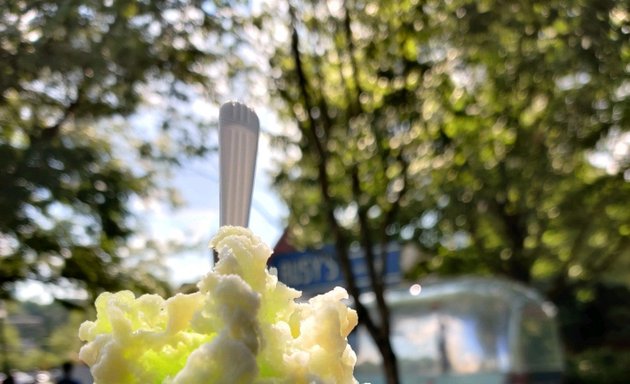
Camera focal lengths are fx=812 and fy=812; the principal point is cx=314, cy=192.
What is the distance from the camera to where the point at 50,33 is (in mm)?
5793

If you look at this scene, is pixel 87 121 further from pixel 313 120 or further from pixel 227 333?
pixel 227 333

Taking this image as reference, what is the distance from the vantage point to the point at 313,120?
793 cm

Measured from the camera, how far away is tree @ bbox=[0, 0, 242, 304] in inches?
235

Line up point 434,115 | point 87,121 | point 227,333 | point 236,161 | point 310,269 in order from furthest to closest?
point 434,115 → point 310,269 → point 87,121 → point 236,161 → point 227,333

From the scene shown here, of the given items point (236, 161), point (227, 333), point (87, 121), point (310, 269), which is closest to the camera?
point (227, 333)

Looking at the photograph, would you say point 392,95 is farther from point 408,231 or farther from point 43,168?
point 43,168

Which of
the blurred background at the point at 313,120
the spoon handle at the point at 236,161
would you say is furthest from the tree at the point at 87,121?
the spoon handle at the point at 236,161

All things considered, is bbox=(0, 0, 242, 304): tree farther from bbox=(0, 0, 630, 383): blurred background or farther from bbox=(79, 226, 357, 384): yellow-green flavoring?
bbox=(79, 226, 357, 384): yellow-green flavoring

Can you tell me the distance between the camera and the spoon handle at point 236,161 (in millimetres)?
2291

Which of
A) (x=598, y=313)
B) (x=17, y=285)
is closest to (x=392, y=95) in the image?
(x=17, y=285)

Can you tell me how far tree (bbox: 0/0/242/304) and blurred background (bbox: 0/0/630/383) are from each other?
0.02 metres

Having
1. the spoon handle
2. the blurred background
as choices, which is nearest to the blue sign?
the blurred background

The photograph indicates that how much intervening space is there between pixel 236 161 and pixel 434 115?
6337mm

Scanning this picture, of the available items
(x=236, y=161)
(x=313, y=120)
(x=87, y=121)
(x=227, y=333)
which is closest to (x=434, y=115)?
(x=313, y=120)
